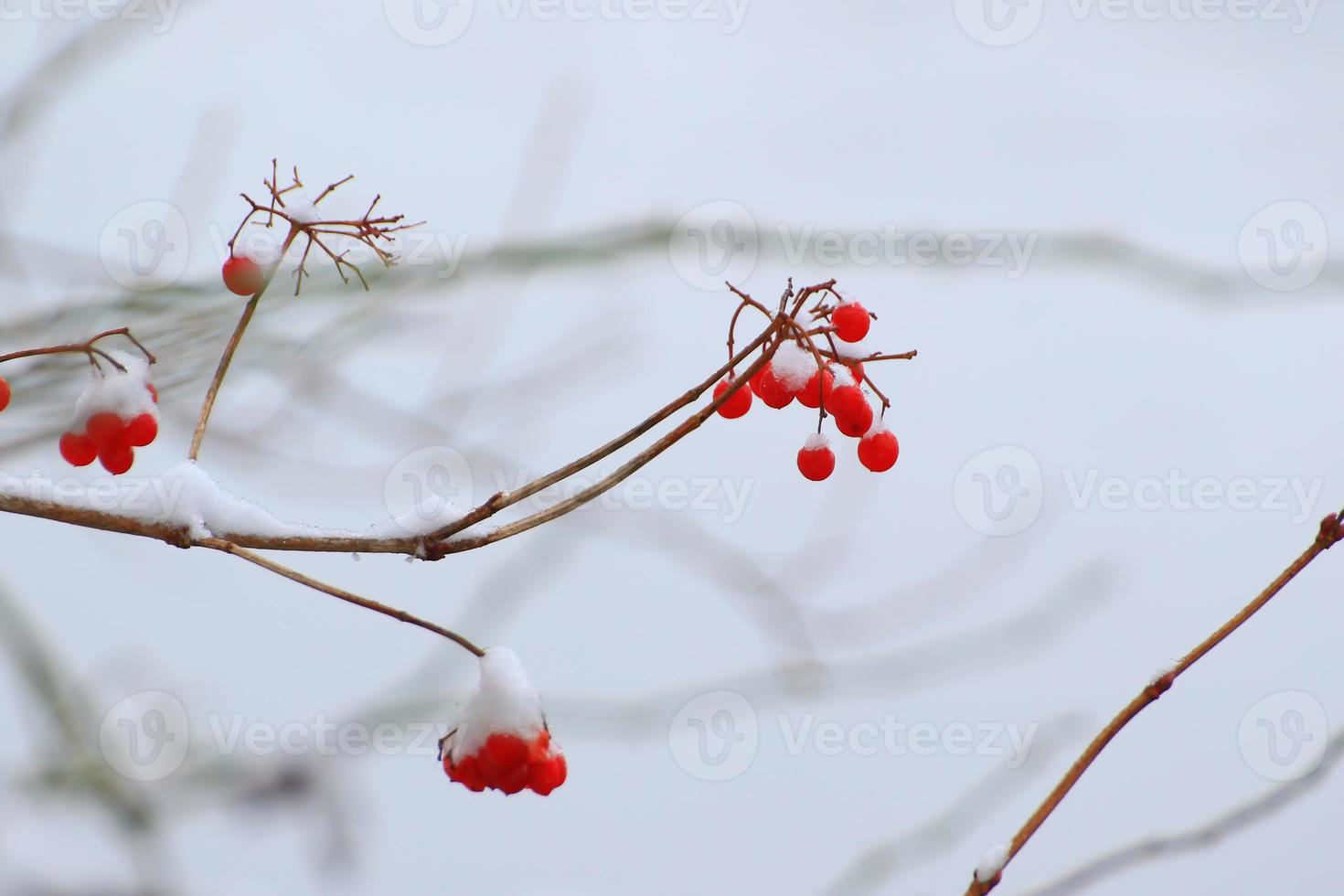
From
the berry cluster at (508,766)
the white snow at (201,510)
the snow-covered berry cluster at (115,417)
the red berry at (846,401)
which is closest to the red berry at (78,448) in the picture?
the snow-covered berry cluster at (115,417)

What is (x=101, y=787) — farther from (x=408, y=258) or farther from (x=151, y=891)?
(x=408, y=258)

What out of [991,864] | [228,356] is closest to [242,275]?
[228,356]

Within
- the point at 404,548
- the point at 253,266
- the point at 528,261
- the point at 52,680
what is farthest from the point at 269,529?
the point at 528,261

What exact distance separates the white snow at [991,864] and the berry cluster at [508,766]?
5.9 inches

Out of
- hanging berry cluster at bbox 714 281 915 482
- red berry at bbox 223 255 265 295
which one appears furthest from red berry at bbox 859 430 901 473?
red berry at bbox 223 255 265 295

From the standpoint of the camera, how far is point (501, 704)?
371mm

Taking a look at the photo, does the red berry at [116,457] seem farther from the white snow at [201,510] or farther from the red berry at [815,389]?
the red berry at [815,389]

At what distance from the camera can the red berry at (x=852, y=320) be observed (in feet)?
1.43

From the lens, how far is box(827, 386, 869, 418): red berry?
40 cm

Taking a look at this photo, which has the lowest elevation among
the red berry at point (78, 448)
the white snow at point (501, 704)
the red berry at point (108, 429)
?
the white snow at point (501, 704)

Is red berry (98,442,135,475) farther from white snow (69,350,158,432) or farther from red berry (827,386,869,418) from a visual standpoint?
red berry (827,386,869,418)

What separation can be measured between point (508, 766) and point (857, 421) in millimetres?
183

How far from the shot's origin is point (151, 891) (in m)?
0.51

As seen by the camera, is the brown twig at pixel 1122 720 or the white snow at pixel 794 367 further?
the white snow at pixel 794 367
